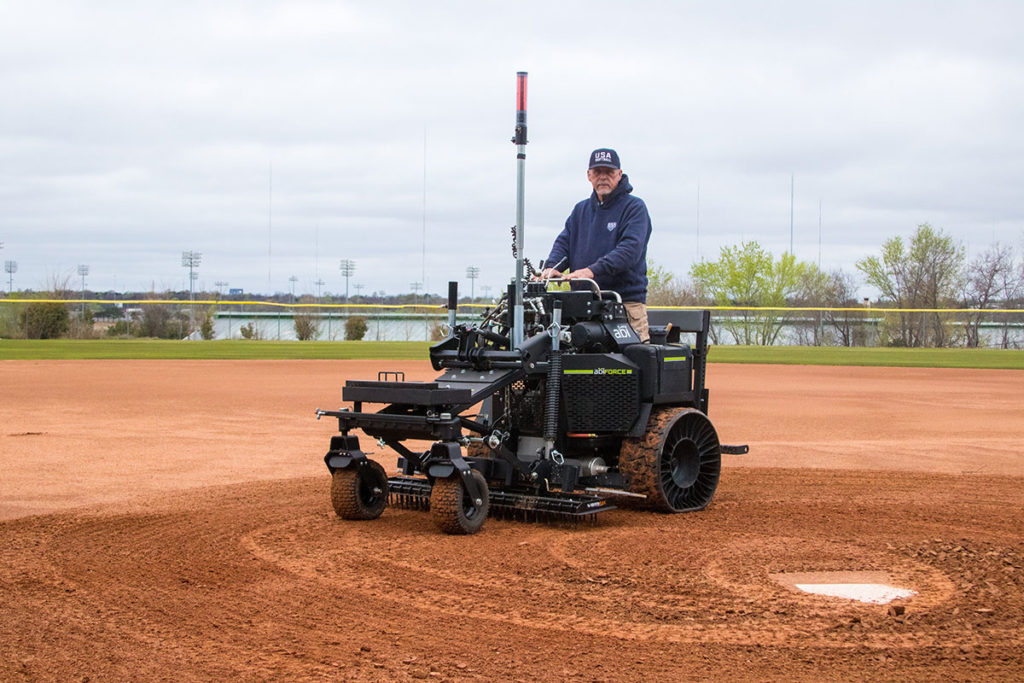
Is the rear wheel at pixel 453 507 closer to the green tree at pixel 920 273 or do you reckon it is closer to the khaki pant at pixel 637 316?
the khaki pant at pixel 637 316

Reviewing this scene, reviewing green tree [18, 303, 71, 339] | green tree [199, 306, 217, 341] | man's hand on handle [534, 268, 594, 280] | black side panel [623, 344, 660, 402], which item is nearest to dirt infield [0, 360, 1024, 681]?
black side panel [623, 344, 660, 402]

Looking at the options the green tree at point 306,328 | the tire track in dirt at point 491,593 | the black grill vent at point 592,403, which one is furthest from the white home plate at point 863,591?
the green tree at point 306,328

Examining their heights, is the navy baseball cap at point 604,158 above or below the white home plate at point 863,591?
above

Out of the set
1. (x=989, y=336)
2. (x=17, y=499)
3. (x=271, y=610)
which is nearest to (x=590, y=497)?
(x=271, y=610)

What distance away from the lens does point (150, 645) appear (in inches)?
188

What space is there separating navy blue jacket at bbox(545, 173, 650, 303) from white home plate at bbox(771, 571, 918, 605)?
310 cm

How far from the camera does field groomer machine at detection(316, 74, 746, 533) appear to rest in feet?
24.1

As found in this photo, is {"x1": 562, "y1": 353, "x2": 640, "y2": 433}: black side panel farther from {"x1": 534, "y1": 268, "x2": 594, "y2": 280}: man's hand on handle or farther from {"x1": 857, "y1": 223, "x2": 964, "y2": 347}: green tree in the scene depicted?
{"x1": 857, "y1": 223, "x2": 964, "y2": 347}: green tree

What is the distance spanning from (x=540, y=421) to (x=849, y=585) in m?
2.89

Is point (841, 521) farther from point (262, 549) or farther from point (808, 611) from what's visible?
point (262, 549)

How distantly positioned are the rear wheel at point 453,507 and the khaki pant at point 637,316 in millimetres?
2329

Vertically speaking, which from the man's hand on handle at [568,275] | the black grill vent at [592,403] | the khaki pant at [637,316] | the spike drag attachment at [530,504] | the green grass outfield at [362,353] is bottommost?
the spike drag attachment at [530,504]

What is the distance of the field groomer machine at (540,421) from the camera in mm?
7355

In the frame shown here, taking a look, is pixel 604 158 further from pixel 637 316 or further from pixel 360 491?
pixel 360 491
